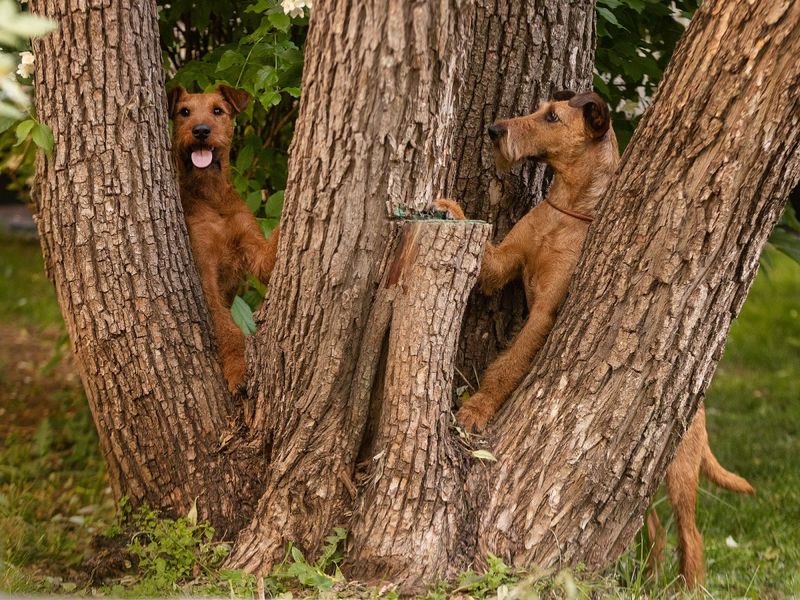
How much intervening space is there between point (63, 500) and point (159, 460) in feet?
6.45

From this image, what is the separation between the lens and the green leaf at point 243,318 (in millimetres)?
3228

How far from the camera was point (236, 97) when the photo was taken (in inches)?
147

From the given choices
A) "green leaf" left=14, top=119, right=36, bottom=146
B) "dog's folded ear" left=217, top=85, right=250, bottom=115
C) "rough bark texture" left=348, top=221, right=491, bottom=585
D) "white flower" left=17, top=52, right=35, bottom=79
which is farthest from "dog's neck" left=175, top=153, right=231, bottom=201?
"rough bark texture" left=348, top=221, right=491, bottom=585

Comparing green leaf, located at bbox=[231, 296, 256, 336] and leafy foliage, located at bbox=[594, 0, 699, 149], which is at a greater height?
leafy foliage, located at bbox=[594, 0, 699, 149]

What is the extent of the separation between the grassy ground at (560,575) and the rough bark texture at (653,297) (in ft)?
0.85

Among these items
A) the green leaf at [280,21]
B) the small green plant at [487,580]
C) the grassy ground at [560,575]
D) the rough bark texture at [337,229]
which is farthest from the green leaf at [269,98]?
the small green plant at [487,580]

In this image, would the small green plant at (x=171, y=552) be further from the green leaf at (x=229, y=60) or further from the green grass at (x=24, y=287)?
the green grass at (x=24, y=287)

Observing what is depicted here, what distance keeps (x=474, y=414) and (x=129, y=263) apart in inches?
50.0

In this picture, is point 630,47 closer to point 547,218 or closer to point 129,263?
point 547,218

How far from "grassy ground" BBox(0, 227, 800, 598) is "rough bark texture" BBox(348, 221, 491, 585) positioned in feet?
0.56

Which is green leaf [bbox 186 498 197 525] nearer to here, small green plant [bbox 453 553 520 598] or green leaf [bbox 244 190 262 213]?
small green plant [bbox 453 553 520 598]

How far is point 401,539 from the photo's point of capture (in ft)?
9.15

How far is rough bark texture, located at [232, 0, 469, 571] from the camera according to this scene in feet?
8.22

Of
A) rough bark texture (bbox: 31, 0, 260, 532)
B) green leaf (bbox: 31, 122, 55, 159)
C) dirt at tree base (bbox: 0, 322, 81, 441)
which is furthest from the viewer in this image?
dirt at tree base (bbox: 0, 322, 81, 441)
